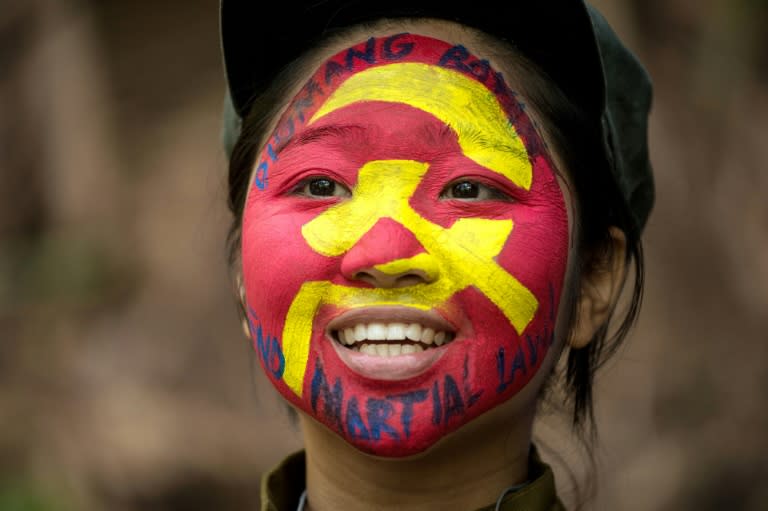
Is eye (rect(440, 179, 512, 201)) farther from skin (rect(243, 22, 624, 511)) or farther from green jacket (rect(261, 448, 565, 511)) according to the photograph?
green jacket (rect(261, 448, 565, 511))

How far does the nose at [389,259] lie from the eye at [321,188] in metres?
0.17

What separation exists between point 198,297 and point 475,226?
5325 millimetres

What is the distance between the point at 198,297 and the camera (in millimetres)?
7375

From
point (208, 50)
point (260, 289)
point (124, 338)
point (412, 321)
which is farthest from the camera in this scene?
point (208, 50)

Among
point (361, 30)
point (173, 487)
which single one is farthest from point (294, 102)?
point (173, 487)

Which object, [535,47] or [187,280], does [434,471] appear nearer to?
[535,47]

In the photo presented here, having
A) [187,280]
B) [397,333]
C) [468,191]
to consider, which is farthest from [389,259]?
[187,280]

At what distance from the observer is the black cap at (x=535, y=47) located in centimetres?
241

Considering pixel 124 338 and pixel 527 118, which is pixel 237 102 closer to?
pixel 527 118

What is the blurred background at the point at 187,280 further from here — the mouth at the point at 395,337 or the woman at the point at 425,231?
the mouth at the point at 395,337

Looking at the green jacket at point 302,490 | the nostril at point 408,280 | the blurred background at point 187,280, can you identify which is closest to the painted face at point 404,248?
the nostril at point 408,280

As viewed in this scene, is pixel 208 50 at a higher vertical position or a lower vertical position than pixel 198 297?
higher

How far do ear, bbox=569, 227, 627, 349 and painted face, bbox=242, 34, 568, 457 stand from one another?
190mm

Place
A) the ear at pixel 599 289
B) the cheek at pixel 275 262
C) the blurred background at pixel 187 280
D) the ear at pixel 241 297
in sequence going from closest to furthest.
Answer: the cheek at pixel 275 262, the ear at pixel 599 289, the ear at pixel 241 297, the blurred background at pixel 187 280
